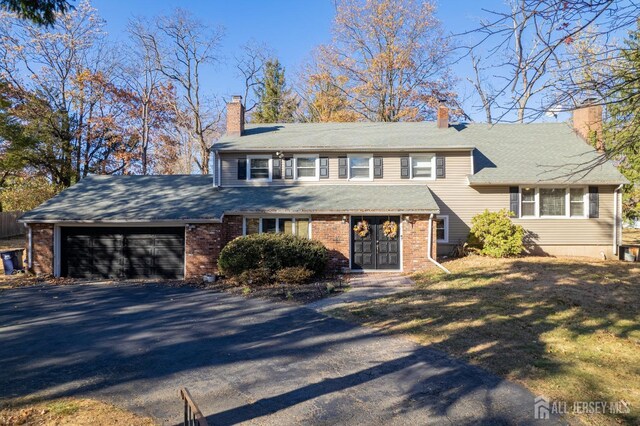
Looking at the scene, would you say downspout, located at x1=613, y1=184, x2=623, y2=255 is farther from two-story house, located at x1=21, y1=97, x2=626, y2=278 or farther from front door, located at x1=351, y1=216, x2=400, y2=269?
front door, located at x1=351, y1=216, x2=400, y2=269

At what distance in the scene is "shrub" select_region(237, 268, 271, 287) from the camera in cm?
1184

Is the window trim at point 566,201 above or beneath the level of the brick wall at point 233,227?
above

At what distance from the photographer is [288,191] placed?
15742 millimetres

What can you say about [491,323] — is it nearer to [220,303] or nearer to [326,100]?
[220,303]

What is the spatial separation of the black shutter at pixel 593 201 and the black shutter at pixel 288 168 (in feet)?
41.4

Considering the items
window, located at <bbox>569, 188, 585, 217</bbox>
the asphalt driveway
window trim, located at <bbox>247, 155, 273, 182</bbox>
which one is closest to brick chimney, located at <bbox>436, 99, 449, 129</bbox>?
window, located at <bbox>569, 188, 585, 217</bbox>

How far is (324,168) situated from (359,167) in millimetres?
1513

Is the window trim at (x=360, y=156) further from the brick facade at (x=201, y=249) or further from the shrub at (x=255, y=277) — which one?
the shrub at (x=255, y=277)

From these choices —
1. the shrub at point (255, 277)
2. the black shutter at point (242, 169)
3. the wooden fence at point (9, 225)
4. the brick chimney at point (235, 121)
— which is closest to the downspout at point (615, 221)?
the shrub at point (255, 277)

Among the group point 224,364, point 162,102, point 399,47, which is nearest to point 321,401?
Answer: point 224,364

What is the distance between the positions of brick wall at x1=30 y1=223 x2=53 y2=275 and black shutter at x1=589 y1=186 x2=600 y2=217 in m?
21.2

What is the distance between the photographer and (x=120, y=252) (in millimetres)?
14055

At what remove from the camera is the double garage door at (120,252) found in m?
13.9

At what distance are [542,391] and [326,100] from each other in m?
27.3
